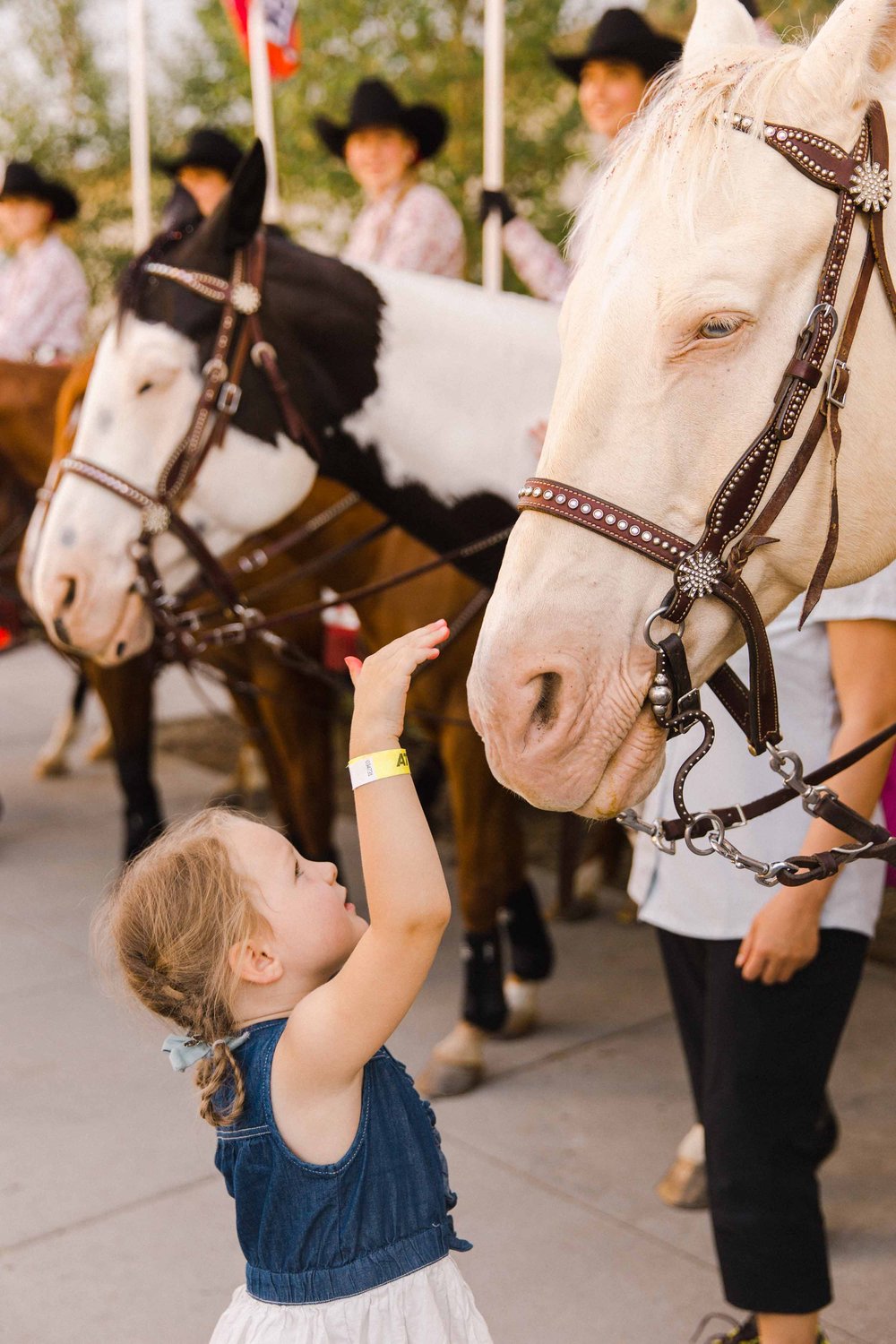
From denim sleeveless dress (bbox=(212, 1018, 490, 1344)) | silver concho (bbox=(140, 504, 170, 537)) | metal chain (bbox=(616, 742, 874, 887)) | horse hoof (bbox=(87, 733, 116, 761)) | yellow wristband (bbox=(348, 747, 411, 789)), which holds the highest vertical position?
yellow wristband (bbox=(348, 747, 411, 789))

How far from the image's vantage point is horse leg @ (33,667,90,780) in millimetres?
6879

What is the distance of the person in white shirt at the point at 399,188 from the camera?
501 centimetres

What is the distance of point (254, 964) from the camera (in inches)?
59.7

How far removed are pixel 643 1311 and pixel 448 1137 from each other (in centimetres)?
80

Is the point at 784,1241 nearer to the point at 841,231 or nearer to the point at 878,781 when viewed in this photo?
the point at 878,781

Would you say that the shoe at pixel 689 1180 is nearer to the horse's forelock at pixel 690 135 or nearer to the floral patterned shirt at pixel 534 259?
the horse's forelock at pixel 690 135

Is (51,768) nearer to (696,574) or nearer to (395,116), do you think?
(395,116)

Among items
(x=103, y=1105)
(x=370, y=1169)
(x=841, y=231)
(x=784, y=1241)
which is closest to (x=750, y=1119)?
(x=784, y=1241)

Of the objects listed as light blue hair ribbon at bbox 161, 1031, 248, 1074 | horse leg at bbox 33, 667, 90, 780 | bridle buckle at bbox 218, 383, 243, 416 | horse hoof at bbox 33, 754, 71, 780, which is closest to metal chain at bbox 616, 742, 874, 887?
light blue hair ribbon at bbox 161, 1031, 248, 1074

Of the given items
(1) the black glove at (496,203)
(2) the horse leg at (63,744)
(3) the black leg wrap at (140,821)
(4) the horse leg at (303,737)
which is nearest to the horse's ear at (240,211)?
(1) the black glove at (496,203)

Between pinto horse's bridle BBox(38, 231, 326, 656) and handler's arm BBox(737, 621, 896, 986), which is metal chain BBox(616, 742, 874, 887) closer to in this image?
handler's arm BBox(737, 621, 896, 986)

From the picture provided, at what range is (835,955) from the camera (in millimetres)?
2051

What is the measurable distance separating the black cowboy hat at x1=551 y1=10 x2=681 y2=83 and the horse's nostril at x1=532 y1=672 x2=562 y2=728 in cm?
339

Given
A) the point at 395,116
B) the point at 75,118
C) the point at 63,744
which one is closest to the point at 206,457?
the point at 395,116
